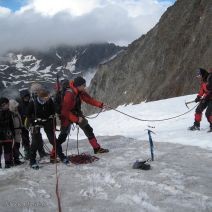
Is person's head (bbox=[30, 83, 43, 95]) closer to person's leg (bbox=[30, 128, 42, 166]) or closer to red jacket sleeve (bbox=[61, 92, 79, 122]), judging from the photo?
red jacket sleeve (bbox=[61, 92, 79, 122])

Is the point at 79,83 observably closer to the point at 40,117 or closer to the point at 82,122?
the point at 82,122

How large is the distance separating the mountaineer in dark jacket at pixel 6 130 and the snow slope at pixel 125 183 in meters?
0.56

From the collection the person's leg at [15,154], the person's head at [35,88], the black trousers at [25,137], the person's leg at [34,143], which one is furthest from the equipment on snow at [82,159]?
the black trousers at [25,137]

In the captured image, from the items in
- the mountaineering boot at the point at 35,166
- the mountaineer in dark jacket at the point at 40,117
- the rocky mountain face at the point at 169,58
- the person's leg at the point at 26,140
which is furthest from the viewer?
the rocky mountain face at the point at 169,58

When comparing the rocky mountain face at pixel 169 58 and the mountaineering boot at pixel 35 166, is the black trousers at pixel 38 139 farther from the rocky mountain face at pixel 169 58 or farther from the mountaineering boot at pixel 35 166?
the rocky mountain face at pixel 169 58

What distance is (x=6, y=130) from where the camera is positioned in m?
11.3

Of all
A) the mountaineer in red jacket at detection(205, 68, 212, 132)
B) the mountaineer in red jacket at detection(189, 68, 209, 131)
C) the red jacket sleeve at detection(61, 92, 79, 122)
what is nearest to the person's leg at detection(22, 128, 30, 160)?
the red jacket sleeve at detection(61, 92, 79, 122)

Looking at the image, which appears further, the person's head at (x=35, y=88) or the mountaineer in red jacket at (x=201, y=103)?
the mountaineer in red jacket at (x=201, y=103)

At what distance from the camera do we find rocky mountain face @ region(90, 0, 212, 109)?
50938 mm

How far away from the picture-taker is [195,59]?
5116cm

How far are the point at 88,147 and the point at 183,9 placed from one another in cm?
5355

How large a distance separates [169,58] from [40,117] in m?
51.1

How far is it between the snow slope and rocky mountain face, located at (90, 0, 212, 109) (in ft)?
115

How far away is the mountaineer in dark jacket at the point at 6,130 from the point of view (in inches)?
436
